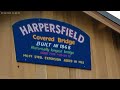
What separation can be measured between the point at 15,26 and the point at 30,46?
0.51 meters

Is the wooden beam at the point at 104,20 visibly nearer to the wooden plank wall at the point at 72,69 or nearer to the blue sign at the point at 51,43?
the wooden plank wall at the point at 72,69

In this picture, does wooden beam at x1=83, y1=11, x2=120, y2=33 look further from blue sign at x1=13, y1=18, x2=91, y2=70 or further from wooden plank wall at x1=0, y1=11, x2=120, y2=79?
blue sign at x1=13, y1=18, x2=91, y2=70

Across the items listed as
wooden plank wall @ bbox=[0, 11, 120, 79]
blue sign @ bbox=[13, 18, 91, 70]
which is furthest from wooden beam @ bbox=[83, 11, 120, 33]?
blue sign @ bbox=[13, 18, 91, 70]

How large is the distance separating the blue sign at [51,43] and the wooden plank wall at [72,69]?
0.11 metres

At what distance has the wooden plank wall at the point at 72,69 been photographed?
5.49 m

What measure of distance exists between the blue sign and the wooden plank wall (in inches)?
4.3

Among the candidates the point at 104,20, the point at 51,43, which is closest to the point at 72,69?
the point at 51,43

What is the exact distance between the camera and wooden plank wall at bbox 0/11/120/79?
5492 millimetres

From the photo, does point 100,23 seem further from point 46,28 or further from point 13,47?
point 13,47
